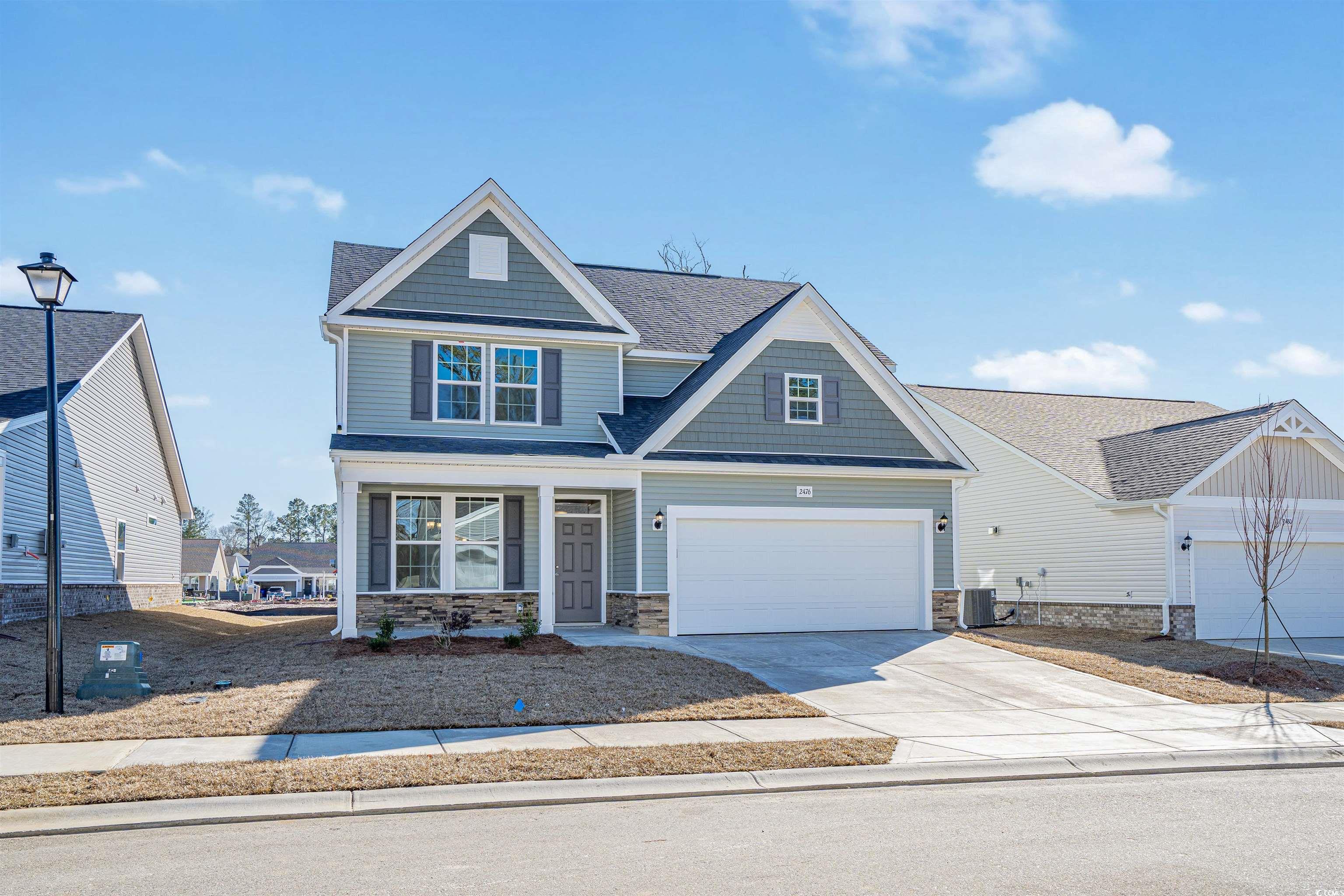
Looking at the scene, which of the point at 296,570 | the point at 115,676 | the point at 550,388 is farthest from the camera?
the point at 296,570

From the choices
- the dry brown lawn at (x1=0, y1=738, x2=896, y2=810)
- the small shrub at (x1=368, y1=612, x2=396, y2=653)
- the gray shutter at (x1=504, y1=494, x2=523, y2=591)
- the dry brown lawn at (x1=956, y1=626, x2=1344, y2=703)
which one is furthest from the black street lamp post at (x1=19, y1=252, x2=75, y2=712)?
the dry brown lawn at (x1=956, y1=626, x2=1344, y2=703)

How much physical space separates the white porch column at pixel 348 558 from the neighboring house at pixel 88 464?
4664 mm

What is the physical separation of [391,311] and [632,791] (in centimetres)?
1296

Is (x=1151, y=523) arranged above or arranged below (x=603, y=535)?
above

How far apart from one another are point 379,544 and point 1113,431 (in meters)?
19.1

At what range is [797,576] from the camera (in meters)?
19.3

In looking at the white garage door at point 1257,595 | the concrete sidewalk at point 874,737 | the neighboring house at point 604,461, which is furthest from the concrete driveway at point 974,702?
the white garage door at point 1257,595

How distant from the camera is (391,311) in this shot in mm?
19078

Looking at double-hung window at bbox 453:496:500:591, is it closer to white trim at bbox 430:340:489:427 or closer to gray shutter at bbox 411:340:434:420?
white trim at bbox 430:340:489:427

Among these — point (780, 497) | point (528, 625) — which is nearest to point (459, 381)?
point (528, 625)

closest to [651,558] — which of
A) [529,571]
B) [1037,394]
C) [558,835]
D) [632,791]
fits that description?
[529,571]

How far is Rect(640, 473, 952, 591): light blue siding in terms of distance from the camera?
60.5ft

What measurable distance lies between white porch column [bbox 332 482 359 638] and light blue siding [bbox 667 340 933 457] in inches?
217

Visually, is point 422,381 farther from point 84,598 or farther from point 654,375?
point 84,598
